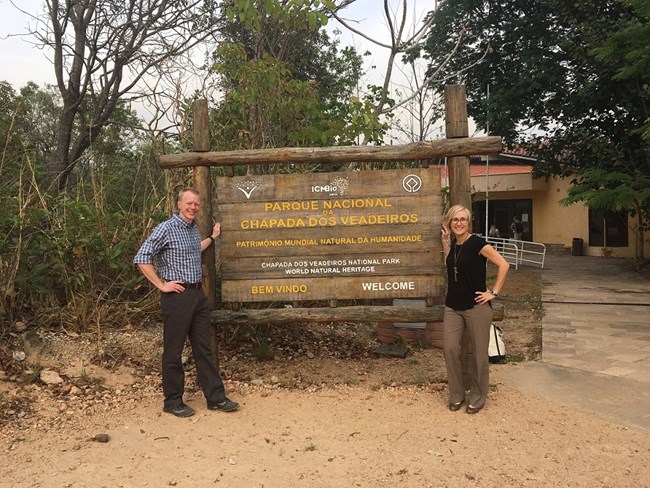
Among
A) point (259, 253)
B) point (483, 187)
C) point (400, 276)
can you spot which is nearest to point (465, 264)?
point (400, 276)

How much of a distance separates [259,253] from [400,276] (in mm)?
1201

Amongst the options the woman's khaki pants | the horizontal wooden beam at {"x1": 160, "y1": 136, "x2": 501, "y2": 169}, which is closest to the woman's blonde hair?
the horizontal wooden beam at {"x1": 160, "y1": 136, "x2": 501, "y2": 169}

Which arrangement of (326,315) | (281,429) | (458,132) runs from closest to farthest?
(281,429)
(458,132)
(326,315)

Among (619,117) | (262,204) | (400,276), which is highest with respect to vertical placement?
(619,117)

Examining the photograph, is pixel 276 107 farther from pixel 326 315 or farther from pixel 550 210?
pixel 550 210

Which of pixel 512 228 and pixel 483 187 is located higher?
pixel 483 187

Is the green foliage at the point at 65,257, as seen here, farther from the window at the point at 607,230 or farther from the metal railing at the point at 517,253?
the window at the point at 607,230

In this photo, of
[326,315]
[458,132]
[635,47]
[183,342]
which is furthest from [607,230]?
[183,342]

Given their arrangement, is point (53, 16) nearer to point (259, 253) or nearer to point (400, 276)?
point (259, 253)

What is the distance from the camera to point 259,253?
464 cm

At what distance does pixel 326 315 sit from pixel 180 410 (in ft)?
4.53

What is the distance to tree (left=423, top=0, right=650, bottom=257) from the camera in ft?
45.8

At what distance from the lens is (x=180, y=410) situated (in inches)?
159

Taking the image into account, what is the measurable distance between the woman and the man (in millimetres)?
1729
